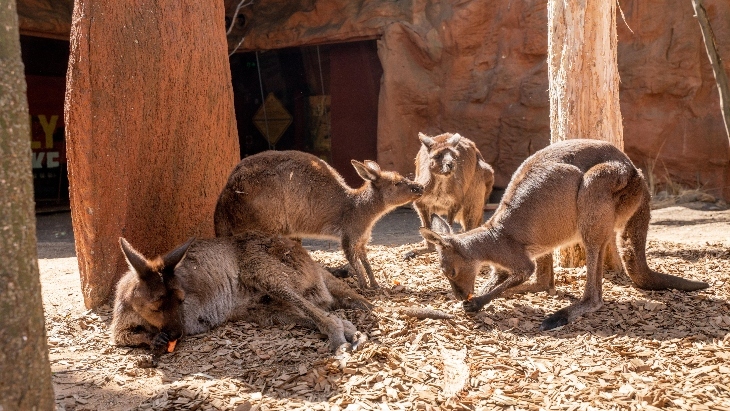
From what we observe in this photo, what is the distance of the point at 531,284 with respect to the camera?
6.21m

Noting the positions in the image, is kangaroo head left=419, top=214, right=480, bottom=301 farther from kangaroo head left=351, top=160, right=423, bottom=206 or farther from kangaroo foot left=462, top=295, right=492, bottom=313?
kangaroo head left=351, top=160, right=423, bottom=206

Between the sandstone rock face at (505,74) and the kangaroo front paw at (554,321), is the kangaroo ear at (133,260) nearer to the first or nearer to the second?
the kangaroo front paw at (554,321)

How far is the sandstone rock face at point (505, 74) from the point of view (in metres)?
12.0

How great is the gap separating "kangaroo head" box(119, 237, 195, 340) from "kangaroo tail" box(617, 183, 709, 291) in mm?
3770

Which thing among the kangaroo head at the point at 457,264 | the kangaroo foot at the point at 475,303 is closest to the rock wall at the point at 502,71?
the kangaroo head at the point at 457,264

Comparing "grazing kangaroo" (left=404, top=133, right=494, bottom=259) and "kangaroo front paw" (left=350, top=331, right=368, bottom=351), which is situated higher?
"grazing kangaroo" (left=404, top=133, right=494, bottom=259)

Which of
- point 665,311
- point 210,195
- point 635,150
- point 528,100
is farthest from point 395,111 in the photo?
point 665,311

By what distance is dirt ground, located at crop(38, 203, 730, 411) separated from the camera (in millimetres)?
3928

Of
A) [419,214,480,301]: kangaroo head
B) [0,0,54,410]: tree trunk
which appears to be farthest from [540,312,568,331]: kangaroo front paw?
[0,0,54,410]: tree trunk

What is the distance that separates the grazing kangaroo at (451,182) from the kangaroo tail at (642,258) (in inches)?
101

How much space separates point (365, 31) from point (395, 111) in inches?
64.6

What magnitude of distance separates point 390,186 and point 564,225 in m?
1.83

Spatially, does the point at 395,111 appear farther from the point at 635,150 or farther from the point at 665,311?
the point at 665,311

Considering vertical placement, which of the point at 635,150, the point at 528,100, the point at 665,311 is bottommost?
the point at 665,311
